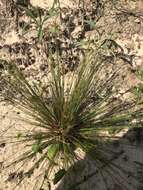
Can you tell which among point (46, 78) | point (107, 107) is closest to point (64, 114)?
point (107, 107)

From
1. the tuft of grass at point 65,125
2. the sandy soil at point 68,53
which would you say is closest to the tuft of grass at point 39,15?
the sandy soil at point 68,53

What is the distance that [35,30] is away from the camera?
3.39 meters

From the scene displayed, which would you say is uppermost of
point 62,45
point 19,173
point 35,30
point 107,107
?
point 35,30

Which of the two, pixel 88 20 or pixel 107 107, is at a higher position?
pixel 88 20

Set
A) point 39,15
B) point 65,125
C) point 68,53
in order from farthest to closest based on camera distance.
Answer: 1. point 39,15
2. point 68,53
3. point 65,125

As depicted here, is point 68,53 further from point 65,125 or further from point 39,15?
point 65,125

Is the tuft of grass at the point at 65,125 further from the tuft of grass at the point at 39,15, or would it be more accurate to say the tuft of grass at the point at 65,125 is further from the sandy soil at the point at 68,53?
the tuft of grass at the point at 39,15

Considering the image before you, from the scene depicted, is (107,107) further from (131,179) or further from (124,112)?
(131,179)

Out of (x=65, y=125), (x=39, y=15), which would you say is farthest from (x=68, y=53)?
(x=65, y=125)

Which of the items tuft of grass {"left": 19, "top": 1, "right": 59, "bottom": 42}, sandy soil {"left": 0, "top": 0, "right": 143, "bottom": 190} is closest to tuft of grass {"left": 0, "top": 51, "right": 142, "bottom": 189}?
sandy soil {"left": 0, "top": 0, "right": 143, "bottom": 190}

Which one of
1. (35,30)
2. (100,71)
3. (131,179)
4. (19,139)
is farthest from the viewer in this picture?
(35,30)

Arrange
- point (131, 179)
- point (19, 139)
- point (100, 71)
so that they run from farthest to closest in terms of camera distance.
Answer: point (100, 71) < point (19, 139) < point (131, 179)

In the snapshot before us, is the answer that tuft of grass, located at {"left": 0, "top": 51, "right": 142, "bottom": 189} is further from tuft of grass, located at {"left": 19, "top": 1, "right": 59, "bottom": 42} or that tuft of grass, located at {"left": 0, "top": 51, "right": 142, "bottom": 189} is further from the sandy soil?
tuft of grass, located at {"left": 19, "top": 1, "right": 59, "bottom": 42}

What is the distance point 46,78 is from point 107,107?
56cm
